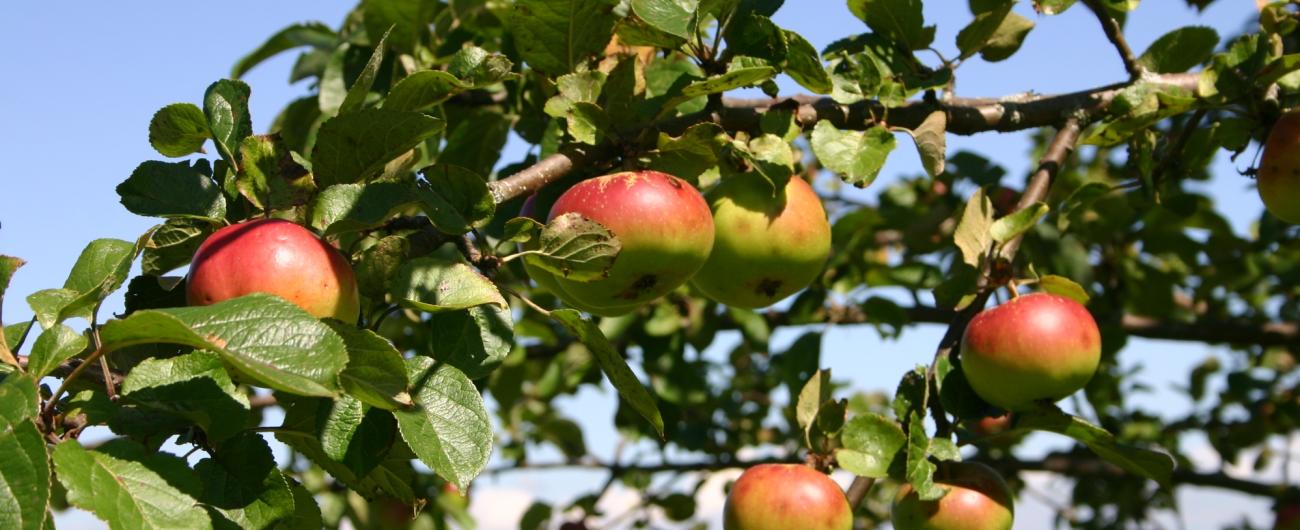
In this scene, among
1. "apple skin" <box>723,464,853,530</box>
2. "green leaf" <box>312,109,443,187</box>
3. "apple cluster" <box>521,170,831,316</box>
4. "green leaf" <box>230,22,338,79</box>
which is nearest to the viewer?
"green leaf" <box>312,109,443,187</box>

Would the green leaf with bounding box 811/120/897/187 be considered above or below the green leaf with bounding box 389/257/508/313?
below

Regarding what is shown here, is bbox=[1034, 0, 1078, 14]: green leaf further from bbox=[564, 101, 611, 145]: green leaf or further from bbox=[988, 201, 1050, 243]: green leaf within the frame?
bbox=[564, 101, 611, 145]: green leaf

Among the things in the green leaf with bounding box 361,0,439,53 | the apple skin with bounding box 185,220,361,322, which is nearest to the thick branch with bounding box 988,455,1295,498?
the green leaf with bounding box 361,0,439,53

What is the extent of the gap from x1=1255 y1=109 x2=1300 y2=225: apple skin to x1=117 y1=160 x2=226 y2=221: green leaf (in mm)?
1458

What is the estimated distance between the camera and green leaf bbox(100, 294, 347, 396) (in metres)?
0.89

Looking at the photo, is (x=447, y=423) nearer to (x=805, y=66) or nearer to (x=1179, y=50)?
(x=805, y=66)

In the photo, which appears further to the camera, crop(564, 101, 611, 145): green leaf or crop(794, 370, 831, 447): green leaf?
crop(794, 370, 831, 447): green leaf

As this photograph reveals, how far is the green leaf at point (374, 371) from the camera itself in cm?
100

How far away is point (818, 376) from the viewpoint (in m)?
1.69

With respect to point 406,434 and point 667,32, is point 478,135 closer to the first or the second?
point 667,32

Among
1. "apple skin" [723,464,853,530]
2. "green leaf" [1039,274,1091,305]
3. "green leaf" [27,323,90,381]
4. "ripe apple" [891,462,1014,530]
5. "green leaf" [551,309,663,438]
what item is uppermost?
"green leaf" [27,323,90,381]

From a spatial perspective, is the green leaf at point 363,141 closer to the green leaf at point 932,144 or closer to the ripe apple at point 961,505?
the green leaf at point 932,144

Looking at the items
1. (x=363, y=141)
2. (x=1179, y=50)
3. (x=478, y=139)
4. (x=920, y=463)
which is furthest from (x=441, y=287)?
(x=1179, y=50)

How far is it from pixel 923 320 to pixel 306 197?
183 centimetres
